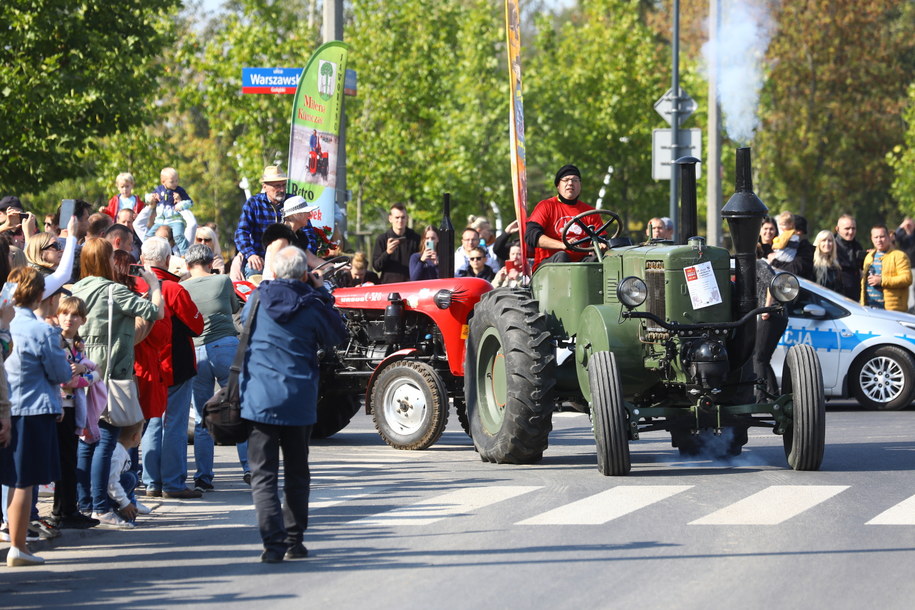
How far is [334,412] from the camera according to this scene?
16.2 meters

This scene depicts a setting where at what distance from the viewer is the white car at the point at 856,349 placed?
18859mm

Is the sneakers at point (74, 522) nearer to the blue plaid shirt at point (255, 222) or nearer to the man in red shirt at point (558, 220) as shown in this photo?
the blue plaid shirt at point (255, 222)

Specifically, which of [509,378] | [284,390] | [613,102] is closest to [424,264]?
[509,378]

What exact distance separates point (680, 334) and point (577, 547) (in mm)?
3665

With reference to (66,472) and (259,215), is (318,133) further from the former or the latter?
(66,472)

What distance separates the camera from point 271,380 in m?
9.30

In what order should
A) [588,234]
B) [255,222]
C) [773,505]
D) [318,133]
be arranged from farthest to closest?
[318,133]
[255,222]
[588,234]
[773,505]

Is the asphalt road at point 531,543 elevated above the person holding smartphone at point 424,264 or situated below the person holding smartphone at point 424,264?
below

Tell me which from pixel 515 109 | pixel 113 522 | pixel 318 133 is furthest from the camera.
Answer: pixel 318 133

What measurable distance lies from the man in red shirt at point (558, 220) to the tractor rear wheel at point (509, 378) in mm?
627

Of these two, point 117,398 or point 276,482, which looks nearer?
point 276,482

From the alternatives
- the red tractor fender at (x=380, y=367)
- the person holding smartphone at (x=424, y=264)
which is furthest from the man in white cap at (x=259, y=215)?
the person holding smartphone at (x=424, y=264)

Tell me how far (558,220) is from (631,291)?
1.99m

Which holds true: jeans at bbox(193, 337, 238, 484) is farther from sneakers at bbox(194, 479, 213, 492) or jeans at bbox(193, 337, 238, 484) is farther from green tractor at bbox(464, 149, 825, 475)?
green tractor at bbox(464, 149, 825, 475)
